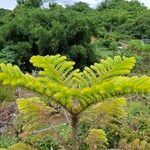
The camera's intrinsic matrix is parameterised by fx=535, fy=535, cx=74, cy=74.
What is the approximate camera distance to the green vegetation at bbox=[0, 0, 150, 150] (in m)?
4.00

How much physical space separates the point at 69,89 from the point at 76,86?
Result: 31 cm

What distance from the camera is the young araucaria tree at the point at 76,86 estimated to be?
3.90 meters

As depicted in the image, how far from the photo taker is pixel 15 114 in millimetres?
10172

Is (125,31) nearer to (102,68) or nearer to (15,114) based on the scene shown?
(15,114)

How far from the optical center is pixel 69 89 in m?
3.95

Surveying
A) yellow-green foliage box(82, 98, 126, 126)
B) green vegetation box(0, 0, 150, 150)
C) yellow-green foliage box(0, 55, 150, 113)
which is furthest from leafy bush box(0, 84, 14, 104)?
yellow-green foliage box(0, 55, 150, 113)

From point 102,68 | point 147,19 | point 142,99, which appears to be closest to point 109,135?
point 142,99

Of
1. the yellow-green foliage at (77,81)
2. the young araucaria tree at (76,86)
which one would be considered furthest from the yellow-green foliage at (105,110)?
the yellow-green foliage at (77,81)

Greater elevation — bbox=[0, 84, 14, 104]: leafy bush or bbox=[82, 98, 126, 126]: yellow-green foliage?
bbox=[0, 84, 14, 104]: leafy bush

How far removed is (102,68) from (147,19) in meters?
26.0

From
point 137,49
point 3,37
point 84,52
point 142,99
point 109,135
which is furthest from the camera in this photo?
point 137,49

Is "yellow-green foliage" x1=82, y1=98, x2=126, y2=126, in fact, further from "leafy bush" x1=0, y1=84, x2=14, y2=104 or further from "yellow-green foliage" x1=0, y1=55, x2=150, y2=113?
"leafy bush" x1=0, y1=84, x2=14, y2=104

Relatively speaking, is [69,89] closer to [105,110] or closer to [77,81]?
[77,81]

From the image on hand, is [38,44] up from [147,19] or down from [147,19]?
down
